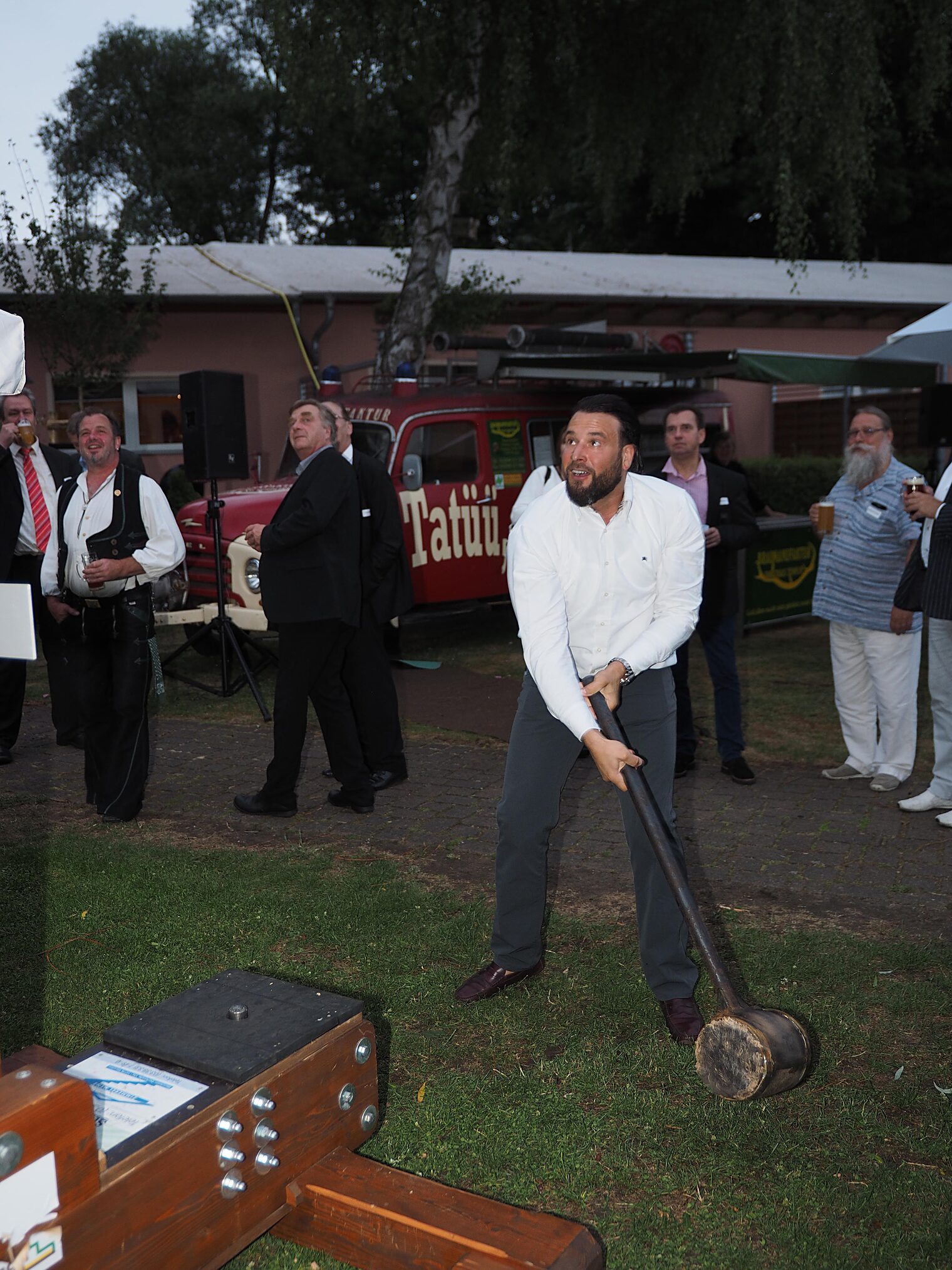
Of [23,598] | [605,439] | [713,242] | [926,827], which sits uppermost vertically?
[713,242]

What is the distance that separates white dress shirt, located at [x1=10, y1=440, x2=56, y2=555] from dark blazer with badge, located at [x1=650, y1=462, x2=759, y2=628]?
3772mm

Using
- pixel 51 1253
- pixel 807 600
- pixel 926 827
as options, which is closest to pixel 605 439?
pixel 51 1253

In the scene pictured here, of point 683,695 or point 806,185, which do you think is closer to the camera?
point 683,695

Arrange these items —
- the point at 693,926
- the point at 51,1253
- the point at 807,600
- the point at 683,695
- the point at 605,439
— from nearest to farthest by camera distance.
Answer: the point at 51,1253
the point at 693,926
the point at 605,439
the point at 683,695
the point at 807,600

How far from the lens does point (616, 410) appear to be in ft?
12.2

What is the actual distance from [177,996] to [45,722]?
6.13 meters

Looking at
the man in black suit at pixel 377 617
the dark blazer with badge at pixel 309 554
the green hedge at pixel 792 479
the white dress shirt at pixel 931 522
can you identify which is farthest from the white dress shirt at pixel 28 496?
the green hedge at pixel 792 479

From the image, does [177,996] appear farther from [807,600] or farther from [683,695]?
[807,600]

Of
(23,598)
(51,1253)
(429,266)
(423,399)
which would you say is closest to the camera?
(51,1253)

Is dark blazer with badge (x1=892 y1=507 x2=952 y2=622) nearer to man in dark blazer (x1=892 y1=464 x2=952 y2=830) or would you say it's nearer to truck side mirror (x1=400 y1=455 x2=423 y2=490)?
man in dark blazer (x1=892 y1=464 x2=952 y2=830)

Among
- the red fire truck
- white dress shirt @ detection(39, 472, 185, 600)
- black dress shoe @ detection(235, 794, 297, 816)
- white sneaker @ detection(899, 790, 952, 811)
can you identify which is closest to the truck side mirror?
the red fire truck

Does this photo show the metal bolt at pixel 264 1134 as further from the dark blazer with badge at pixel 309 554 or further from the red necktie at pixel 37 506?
the red necktie at pixel 37 506

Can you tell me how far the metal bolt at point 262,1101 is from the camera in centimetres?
255

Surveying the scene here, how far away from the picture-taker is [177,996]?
3027 mm
